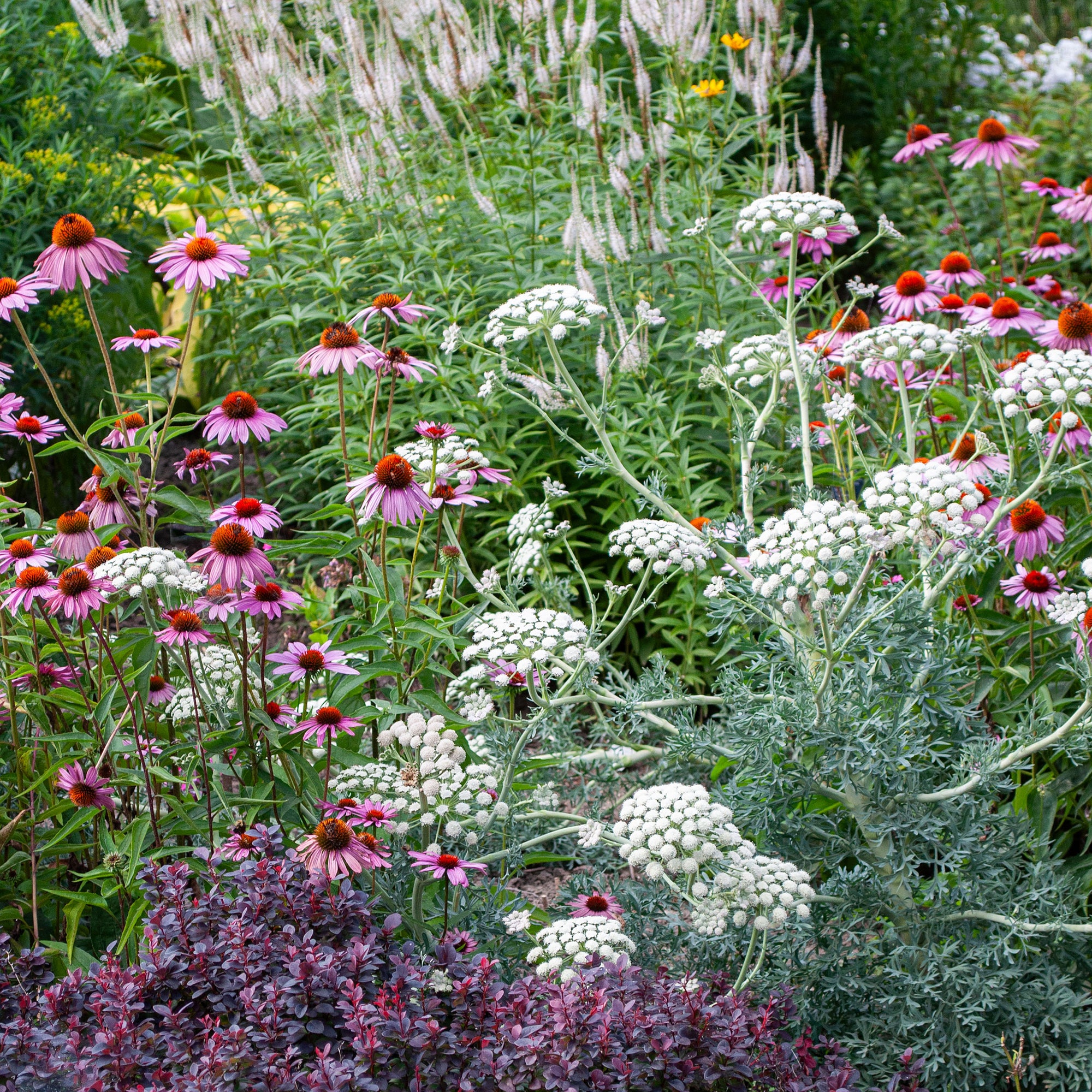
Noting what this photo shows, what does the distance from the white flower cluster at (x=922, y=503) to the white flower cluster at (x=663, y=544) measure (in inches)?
17.1

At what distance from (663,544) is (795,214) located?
3.20 ft

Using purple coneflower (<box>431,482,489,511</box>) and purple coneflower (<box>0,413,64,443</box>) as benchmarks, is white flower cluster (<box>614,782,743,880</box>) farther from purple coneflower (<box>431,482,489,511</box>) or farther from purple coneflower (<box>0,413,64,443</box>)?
purple coneflower (<box>0,413,64,443</box>)

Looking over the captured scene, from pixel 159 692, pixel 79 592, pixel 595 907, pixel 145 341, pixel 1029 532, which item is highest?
pixel 145 341

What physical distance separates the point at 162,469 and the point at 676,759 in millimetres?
4099

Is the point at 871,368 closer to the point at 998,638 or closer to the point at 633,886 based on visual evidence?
the point at 998,638

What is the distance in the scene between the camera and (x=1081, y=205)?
4578 mm

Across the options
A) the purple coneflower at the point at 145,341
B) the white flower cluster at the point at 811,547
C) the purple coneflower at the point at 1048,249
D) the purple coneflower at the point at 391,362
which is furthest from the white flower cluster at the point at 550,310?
the purple coneflower at the point at 1048,249

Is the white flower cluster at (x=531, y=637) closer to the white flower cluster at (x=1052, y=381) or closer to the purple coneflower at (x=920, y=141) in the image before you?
the white flower cluster at (x=1052, y=381)

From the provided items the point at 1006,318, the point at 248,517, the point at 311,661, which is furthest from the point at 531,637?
the point at 1006,318

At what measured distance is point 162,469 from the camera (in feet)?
20.4

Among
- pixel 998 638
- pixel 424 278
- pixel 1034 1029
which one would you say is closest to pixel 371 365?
pixel 998 638

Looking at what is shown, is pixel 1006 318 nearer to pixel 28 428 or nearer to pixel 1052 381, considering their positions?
pixel 1052 381

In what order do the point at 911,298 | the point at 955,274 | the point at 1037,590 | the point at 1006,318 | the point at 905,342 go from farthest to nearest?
the point at 955,274 < the point at 911,298 < the point at 1006,318 < the point at 1037,590 < the point at 905,342

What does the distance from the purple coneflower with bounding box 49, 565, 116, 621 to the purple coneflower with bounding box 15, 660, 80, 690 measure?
0.31m
